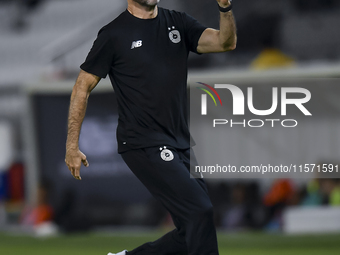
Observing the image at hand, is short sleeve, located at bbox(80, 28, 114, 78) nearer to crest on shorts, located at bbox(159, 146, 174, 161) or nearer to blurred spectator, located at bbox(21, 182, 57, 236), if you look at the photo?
crest on shorts, located at bbox(159, 146, 174, 161)

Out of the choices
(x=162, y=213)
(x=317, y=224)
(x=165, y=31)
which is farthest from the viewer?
(x=162, y=213)

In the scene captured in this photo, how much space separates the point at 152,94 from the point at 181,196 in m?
0.75

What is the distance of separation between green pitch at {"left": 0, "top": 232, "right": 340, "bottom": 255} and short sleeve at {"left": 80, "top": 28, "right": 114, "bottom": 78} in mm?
4138

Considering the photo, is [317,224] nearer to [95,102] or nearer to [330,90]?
[330,90]

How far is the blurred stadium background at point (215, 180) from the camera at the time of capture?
9789 mm

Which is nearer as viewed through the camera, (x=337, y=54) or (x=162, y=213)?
(x=162, y=213)

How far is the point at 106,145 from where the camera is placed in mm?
11625

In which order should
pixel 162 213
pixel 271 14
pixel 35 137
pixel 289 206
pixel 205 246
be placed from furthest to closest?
pixel 271 14 < pixel 35 137 < pixel 162 213 < pixel 289 206 < pixel 205 246

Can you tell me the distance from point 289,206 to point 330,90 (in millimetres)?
2068

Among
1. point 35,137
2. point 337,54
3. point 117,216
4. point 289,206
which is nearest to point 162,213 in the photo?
point 117,216

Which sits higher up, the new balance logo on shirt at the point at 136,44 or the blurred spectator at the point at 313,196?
the new balance logo on shirt at the point at 136,44

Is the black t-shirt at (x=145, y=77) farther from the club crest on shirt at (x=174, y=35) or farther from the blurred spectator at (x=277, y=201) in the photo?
the blurred spectator at (x=277, y=201)

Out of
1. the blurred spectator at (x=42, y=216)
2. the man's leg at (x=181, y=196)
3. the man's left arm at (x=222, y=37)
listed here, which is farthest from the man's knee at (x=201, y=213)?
the blurred spectator at (x=42, y=216)

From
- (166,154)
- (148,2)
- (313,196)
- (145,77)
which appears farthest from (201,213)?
(313,196)
